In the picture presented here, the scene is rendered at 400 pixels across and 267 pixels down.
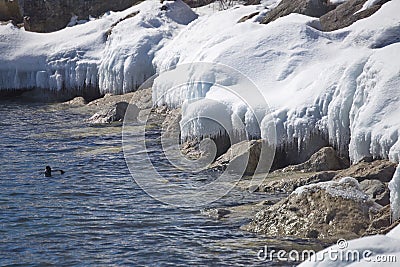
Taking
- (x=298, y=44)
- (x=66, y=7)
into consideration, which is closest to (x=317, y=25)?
(x=298, y=44)

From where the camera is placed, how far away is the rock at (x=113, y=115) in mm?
19422

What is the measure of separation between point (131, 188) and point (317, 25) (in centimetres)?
678

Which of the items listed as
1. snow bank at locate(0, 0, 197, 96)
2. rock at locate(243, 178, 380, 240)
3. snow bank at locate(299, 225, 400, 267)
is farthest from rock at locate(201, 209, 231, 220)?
snow bank at locate(0, 0, 197, 96)

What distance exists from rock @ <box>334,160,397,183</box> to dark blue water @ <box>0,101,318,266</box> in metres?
1.52

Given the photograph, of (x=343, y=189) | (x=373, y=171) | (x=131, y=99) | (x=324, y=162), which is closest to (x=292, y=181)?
(x=324, y=162)

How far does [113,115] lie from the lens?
19453 millimetres

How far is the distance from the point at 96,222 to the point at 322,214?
120 inches

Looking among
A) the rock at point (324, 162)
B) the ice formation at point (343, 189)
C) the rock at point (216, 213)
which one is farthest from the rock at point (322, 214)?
the rock at point (324, 162)

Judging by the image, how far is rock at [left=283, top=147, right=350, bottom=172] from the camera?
1262 centimetres

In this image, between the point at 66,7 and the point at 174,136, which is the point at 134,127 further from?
the point at 66,7

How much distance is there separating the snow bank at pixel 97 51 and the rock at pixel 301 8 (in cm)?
364

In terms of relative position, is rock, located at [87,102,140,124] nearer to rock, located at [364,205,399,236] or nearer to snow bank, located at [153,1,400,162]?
snow bank, located at [153,1,400,162]

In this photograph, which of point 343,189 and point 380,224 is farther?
point 343,189

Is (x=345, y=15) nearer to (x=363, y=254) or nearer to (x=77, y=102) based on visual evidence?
(x=77, y=102)
